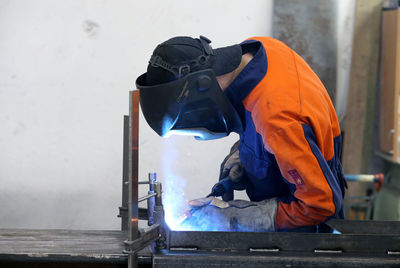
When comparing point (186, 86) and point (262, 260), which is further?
point (186, 86)

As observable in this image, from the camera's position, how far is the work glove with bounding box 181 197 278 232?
1429mm

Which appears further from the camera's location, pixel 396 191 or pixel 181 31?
pixel 396 191

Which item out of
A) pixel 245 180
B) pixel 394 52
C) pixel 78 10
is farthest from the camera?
pixel 394 52

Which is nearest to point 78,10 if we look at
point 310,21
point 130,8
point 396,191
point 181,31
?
point 130,8

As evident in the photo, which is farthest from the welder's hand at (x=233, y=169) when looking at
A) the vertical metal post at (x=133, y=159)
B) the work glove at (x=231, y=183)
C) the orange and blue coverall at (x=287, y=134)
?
the vertical metal post at (x=133, y=159)

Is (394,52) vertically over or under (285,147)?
over

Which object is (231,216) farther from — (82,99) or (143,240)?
(82,99)

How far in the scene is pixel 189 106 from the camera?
4.66ft

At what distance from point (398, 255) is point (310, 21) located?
7.24 ft

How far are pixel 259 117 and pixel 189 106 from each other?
0.79 feet

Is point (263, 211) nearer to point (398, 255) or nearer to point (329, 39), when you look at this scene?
point (398, 255)

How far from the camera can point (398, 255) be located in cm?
127

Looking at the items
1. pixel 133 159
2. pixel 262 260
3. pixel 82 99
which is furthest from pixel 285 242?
pixel 82 99

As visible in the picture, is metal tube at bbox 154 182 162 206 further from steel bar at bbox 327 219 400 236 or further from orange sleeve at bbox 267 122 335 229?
steel bar at bbox 327 219 400 236
